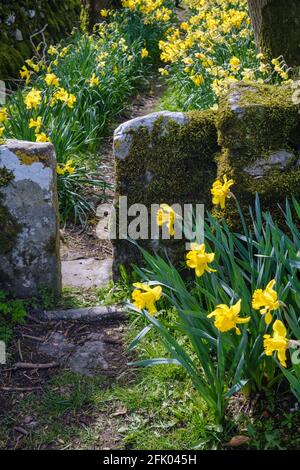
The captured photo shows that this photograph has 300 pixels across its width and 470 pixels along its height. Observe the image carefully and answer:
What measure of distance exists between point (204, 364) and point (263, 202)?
106 centimetres

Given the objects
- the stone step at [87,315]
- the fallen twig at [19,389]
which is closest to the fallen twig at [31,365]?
the fallen twig at [19,389]

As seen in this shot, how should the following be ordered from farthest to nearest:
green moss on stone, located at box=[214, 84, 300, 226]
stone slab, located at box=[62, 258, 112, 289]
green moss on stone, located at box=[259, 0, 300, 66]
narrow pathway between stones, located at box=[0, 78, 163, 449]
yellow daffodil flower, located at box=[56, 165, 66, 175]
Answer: green moss on stone, located at box=[259, 0, 300, 66]
yellow daffodil flower, located at box=[56, 165, 66, 175]
stone slab, located at box=[62, 258, 112, 289]
green moss on stone, located at box=[214, 84, 300, 226]
narrow pathway between stones, located at box=[0, 78, 163, 449]

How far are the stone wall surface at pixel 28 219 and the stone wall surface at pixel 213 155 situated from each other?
14.7 inches

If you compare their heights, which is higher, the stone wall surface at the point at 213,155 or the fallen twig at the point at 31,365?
the stone wall surface at the point at 213,155

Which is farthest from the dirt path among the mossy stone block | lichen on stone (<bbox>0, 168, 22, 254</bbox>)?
the mossy stone block

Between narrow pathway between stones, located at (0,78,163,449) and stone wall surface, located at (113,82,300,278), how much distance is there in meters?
0.37

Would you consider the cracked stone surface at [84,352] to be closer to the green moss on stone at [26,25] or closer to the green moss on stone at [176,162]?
the green moss on stone at [176,162]

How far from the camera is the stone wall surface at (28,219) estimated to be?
317 cm

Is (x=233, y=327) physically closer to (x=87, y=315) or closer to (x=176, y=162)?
(x=87, y=315)

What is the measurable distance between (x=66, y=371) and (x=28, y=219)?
856 millimetres

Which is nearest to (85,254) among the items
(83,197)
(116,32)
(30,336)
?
(83,197)

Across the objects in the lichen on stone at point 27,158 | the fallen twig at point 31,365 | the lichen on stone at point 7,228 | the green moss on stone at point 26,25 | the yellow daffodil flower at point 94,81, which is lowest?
the fallen twig at point 31,365

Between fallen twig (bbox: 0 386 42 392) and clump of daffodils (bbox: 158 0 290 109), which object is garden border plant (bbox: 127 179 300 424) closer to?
fallen twig (bbox: 0 386 42 392)

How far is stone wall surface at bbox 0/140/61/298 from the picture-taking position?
10.4ft
